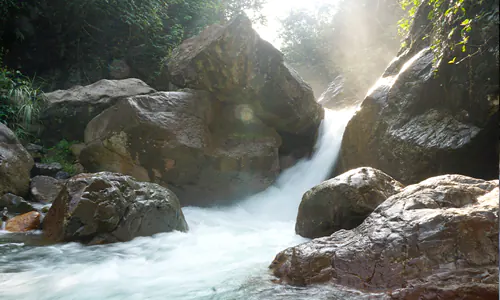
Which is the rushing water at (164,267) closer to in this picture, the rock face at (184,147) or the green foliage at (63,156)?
the rock face at (184,147)

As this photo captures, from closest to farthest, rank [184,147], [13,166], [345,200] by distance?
[345,200], [13,166], [184,147]

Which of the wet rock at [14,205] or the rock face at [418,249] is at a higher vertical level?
the wet rock at [14,205]

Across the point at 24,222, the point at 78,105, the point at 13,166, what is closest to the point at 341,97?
the point at 78,105

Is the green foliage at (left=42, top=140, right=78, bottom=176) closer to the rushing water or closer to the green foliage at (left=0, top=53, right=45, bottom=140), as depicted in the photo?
the green foliage at (left=0, top=53, right=45, bottom=140)

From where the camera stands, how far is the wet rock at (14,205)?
5840 millimetres

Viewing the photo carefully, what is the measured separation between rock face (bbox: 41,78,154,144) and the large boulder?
1468 millimetres

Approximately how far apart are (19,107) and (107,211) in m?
5.78

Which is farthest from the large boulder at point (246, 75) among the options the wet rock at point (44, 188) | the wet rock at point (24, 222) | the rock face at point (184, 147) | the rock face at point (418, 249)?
the rock face at point (418, 249)

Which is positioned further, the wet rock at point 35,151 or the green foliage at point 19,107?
the green foliage at point 19,107

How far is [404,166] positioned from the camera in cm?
548

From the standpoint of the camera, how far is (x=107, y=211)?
15.0ft

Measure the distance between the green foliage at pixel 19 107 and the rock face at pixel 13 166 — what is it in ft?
6.19

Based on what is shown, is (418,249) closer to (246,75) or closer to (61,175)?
(246,75)

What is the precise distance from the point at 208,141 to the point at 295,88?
2.28 m
